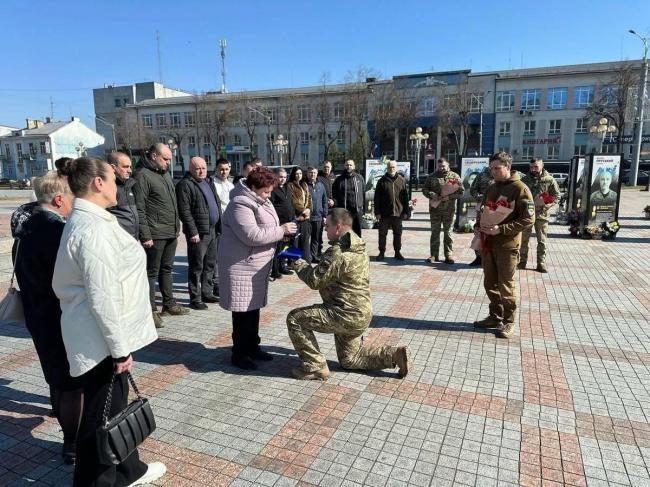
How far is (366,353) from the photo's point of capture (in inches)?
152

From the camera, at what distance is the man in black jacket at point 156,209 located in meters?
5.00

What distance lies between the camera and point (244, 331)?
4.02m

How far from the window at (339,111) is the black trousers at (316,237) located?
43490 mm

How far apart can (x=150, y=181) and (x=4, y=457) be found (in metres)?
3.08

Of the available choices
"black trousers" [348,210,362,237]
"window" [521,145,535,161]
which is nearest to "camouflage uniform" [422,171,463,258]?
"black trousers" [348,210,362,237]

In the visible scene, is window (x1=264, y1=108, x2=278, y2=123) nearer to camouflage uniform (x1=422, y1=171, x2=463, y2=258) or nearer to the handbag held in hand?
camouflage uniform (x1=422, y1=171, x2=463, y2=258)

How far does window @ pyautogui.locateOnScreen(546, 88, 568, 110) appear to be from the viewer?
166 feet

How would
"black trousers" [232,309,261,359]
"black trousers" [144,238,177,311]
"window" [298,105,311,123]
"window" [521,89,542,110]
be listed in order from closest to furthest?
"black trousers" [232,309,261,359] < "black trousers" [144,238,177,311] < "window" [521,89,542,110] < "window" [298,105,311,123]

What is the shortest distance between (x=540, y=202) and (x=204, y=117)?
5324 centimetres

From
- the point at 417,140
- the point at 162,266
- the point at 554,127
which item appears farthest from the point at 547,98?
the point at 162,266

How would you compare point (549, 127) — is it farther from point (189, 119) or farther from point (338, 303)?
point (338, 303)

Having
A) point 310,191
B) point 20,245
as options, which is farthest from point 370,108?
point 20,245

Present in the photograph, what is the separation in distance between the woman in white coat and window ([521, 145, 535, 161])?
187 ft

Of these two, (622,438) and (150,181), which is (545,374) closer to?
(622,438)
